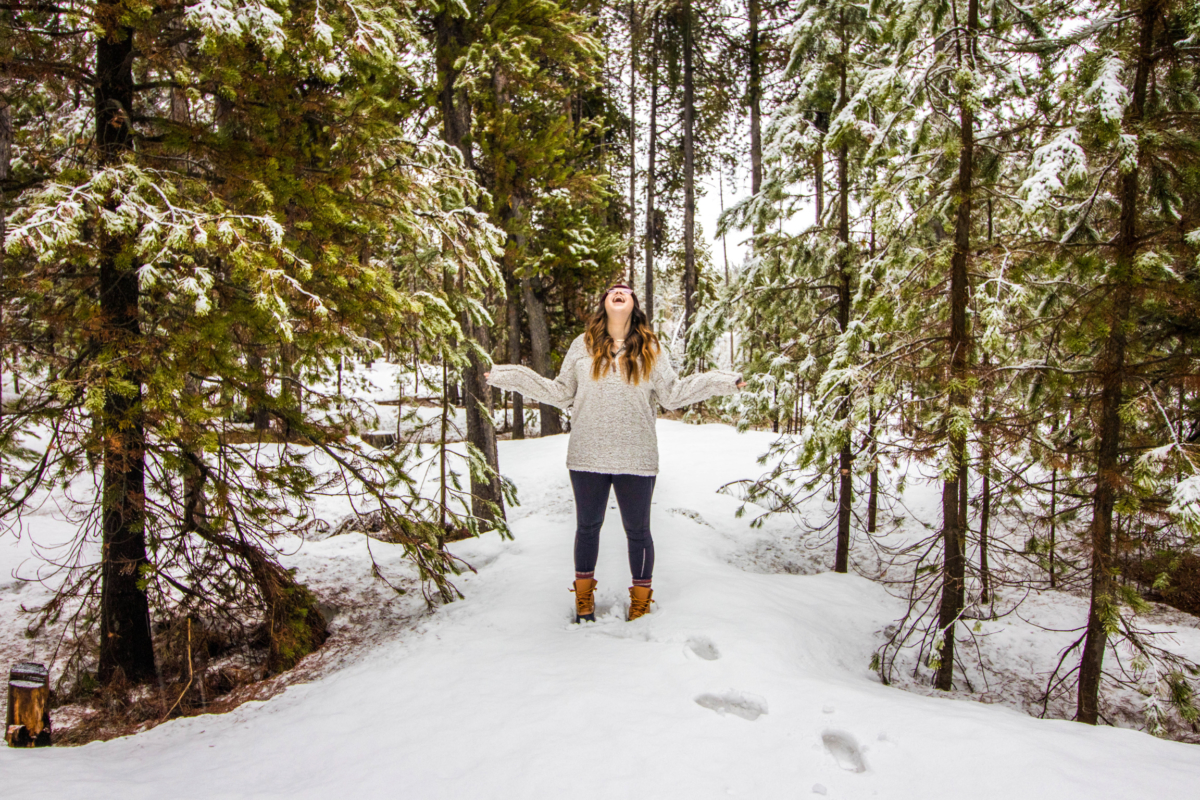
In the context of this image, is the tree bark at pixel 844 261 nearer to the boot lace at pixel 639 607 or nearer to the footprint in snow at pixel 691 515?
the footprint in snow at pixel 691 515

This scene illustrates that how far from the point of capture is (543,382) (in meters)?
4.46

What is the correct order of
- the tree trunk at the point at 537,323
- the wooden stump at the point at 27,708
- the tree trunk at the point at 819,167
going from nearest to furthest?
the wooden stump at the point at 27,708, the tree trunk at the point at 819,167, the tree trunk at the point at 537,323

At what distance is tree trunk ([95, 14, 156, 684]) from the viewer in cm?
361

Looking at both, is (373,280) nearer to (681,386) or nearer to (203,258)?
(203,258)

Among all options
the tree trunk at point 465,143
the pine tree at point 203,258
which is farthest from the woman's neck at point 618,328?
the tree trunk at point 465,143

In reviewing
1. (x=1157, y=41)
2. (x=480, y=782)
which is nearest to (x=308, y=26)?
(x=480, y=782)

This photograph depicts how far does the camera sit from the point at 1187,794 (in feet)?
8.06

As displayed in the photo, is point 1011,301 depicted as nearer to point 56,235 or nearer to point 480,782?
point 480,782

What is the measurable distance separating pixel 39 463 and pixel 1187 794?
633cm

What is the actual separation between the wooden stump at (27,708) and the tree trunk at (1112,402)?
20.5 feet

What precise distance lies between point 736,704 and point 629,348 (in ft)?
7.56

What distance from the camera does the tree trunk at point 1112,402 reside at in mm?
3928

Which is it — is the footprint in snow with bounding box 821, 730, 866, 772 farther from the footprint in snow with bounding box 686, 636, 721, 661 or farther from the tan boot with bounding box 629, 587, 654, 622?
the tan boot with bounding box 629, 587, 654, 622

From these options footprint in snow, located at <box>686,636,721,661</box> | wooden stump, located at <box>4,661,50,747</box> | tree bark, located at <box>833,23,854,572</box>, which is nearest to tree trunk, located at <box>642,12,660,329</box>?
tree bark, located at <box>833,23,854,572</box>
